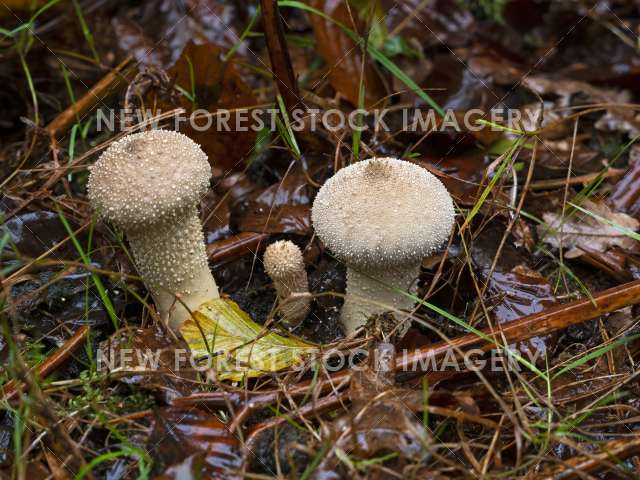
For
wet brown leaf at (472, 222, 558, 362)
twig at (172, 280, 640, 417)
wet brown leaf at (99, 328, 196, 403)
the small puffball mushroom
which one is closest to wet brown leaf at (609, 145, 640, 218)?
wet brown leaf at (472, 222, 558, 362)

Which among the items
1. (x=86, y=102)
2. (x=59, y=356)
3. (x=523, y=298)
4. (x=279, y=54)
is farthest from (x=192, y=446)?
(x=86, y=102)

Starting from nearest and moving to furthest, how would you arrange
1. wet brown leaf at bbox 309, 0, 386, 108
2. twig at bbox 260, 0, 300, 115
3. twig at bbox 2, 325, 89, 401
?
twig at bbox 2, 325, 89, 401, twig at bbox 260, 0, 300, 115, wet brown leaf at bbox 309, 0, 386, 108

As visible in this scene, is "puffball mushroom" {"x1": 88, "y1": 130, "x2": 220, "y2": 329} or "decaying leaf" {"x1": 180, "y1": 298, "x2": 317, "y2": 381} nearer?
"puffball mushroom" {"x1": 88, "y1": 130, "x2": 220, "y2": 329}

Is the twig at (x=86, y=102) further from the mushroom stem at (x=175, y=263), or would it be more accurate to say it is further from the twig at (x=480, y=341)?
the twig at (x=480, y=341)

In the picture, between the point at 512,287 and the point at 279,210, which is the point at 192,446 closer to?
the point at 279,210

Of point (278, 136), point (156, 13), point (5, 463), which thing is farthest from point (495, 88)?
point (5, 463)

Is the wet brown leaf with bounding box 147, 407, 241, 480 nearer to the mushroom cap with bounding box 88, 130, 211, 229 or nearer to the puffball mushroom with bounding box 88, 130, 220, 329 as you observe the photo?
the puffball mushroom with bounding box 88, 130, 220, 329
